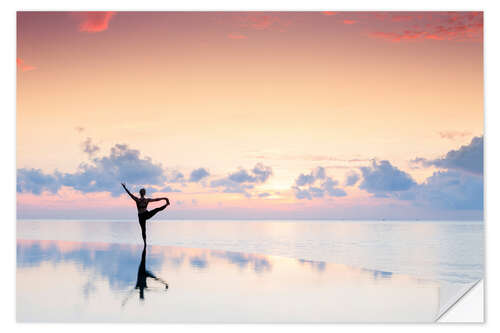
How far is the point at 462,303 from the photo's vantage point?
6398 mm

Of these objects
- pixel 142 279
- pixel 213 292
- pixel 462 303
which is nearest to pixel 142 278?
pixel 142 279

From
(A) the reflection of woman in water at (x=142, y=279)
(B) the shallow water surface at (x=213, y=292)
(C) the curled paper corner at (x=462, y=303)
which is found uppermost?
(A) the reflection of woman in water at (x=142, y=279)

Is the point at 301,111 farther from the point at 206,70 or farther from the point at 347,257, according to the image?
the point at 347,257

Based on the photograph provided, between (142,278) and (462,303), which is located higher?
(142,278)

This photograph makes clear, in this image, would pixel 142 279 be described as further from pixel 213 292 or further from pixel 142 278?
pixel 213 292

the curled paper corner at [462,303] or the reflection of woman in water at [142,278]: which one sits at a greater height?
the reflection of woman in water at [142,278]

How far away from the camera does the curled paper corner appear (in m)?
6.00

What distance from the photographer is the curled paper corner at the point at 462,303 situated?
6.00m

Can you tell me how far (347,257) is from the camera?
29.5 feet

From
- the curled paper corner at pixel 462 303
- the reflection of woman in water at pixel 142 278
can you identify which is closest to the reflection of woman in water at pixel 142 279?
the reflection of woman in water at pixel 142 278

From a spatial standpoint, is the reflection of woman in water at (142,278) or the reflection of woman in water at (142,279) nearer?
the reflection of woman in water at (142,279)

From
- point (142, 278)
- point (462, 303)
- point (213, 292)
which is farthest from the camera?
point (142, 278)

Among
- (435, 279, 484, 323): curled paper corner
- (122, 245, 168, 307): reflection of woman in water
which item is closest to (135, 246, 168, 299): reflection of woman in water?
(122, 245, 168, 307): reflection of woman in water

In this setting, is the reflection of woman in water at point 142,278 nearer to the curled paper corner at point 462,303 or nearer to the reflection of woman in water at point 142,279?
the reflection of woman in water at point 142,279
